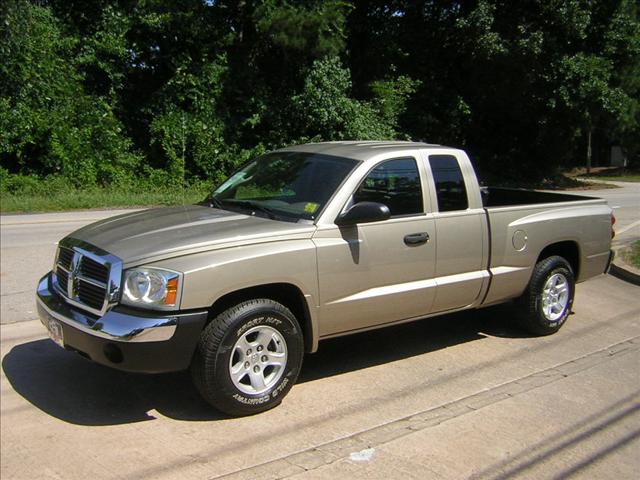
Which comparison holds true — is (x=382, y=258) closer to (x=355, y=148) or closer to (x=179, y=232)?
(x=355, y=148)

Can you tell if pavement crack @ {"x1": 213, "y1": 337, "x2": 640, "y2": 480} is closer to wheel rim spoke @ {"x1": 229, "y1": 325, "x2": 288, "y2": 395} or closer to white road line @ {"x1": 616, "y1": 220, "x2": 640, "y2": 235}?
wheel rim spoke @ {"x1": 229, "y1": 325, "x2": 288, "y2": 395}

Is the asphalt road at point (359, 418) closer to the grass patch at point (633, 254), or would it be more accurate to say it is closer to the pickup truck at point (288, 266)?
the pickup truck at point (288, 266)

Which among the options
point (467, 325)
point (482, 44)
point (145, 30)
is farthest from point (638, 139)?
point (467, 325)

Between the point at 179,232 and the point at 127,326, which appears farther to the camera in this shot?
the point at 179,232

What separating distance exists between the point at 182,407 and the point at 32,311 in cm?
275

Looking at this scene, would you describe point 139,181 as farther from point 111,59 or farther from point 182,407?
point 182,407

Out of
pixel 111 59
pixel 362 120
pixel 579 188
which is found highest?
pixel 111 59

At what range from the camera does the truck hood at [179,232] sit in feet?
14.1

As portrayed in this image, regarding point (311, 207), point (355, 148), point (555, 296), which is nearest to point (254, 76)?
point (555, 296)

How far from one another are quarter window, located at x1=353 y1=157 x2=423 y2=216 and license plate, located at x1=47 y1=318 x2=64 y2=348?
2331 mm

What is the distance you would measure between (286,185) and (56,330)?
6.78 ft

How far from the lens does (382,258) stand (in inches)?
204

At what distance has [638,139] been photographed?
41281 mm

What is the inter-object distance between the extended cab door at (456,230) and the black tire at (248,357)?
1.58m
